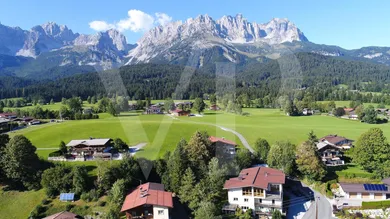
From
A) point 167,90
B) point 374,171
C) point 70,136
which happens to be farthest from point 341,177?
point 167,90

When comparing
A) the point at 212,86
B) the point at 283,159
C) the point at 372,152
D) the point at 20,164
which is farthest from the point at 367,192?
the point at 212,86

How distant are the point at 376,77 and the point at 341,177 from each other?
18633 cm

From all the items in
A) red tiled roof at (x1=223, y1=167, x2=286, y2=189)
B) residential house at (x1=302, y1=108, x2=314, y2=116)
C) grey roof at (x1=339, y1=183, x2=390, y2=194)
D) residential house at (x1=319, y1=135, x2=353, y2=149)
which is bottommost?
grey roof at (x1=339, y1=183, x2=390, y2=194)

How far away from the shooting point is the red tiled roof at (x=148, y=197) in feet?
90.4

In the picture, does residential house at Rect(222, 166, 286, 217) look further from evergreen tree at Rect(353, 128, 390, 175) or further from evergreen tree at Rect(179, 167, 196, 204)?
evergreen tree at Rect(353, 128, 390, 175)

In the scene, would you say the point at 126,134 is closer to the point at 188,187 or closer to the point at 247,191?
the point at 188,187

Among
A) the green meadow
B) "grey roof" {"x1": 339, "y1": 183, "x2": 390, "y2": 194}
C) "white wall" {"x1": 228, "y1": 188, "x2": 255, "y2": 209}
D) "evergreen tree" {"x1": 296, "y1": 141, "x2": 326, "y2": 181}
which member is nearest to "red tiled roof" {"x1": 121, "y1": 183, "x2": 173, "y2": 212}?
"white wall" {"x1": 228, "y1": 188, "x2": 255, "y2": 209}

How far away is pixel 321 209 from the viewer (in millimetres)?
30453

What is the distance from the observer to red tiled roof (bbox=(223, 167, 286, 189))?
97.4 ft

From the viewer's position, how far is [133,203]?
28.1 metres

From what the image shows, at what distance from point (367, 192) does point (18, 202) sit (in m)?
40.7

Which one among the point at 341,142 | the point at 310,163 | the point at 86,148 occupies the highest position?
the point at 86,148

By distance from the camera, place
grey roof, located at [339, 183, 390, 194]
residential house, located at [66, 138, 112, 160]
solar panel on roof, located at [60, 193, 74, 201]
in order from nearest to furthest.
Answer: solar panel on roof, located at [60, 193, 74, 201]
grey roof, located at [339, 183, 390, 194]
residential house, located at [66, 138, 112, 160]

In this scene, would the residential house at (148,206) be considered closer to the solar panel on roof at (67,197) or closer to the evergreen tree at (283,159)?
the solar panel on roof at (67,197)
